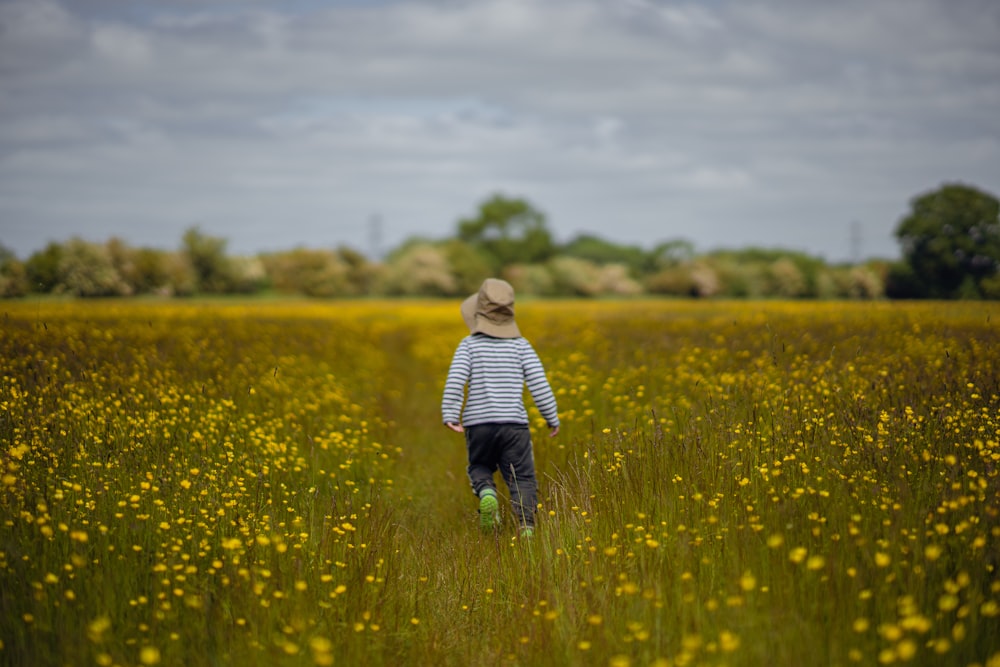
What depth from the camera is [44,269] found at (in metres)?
Result: 13.7

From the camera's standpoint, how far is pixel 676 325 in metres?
16.5

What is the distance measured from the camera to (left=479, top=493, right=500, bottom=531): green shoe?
20.3 ft

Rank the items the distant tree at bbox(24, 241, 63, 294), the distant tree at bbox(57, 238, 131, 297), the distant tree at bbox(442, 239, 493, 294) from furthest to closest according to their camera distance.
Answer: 1. the distant tree at bbox(442, 239, 493, 294)
2. the distant tree at bbox(57, 238, 131, 297)
3. the distant tree at bbox(24, 241, 63, 294)

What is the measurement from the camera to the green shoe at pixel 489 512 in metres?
6.18

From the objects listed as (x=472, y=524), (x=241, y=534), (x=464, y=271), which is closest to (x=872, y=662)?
(x=241, y=534)

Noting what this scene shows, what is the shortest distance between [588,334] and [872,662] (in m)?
12.2

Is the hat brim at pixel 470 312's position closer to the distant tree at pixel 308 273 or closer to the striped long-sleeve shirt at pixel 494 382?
the striped long-sleeve shirt at pixel 494 382

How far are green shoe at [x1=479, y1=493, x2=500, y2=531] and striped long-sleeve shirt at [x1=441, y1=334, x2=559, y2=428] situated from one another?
23.7 inches

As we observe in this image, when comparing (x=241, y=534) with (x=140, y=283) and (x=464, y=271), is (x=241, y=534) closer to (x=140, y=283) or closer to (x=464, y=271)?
(x=140, y=283)

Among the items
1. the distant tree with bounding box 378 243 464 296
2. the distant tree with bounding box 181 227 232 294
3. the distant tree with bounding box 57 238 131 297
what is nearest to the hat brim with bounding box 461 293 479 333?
the distant tree with bounding box 57 238 131 297

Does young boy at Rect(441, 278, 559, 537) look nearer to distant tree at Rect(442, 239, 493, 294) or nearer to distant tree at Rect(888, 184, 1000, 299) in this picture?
distant tree at Rect(888, 184, 1000, 299)

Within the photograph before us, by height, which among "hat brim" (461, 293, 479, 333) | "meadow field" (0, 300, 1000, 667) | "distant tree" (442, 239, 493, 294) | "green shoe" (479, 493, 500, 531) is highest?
"distant tree" (442, 239, 493, 294)

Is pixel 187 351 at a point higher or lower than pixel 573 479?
higher

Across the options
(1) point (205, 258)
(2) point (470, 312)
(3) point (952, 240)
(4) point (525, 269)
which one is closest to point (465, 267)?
(4) point (525, 269)
